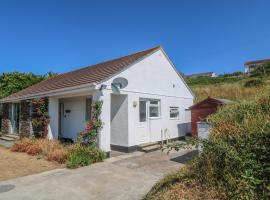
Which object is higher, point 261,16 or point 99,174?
point 261,16

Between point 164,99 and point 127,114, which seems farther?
point 164,99

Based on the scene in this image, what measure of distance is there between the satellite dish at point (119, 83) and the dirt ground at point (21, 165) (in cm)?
421

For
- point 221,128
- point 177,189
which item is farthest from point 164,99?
point 177,189

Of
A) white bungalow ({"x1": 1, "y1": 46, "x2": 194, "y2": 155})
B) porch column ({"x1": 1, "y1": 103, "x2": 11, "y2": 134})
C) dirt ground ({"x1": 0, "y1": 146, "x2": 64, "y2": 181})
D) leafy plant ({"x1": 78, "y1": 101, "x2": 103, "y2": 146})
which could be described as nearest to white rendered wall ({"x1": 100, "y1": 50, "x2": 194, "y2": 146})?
white bungalow ({"x1": 1, "y1": 46, "x2": 194, "y2": 155})

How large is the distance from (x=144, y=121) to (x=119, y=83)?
2.90 m

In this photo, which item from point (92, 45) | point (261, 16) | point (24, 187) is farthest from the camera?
point (92, 45)

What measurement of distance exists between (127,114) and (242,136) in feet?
22.8

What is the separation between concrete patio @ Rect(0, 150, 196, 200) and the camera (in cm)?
515

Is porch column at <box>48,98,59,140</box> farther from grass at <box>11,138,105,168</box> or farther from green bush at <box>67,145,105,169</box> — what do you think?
green bush at <box>67,145,105,169</box>

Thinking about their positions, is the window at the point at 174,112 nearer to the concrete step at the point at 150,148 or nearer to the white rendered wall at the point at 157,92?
the white rendered wall at the point at 157,92

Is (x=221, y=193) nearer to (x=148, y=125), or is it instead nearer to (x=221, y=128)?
(x=221, y=128)

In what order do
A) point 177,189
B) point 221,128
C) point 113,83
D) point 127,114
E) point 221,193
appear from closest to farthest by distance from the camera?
point 221,193 → point 177,189 → point 221,128 → point 113,83 → point 127,114

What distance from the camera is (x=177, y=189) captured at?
3.99m

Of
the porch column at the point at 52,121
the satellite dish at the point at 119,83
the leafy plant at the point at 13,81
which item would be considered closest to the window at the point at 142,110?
the satellite dish at the point at 119,83
